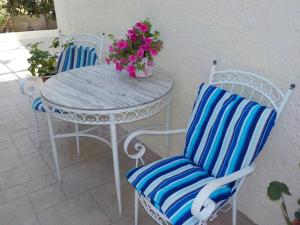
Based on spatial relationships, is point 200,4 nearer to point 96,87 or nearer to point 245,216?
point 96,87

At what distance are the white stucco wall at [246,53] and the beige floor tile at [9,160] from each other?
144 centimetres

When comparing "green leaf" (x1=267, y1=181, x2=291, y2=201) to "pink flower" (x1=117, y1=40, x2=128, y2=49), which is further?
"pink flower" (x1=117, y1=40, x2=128, y2=49)

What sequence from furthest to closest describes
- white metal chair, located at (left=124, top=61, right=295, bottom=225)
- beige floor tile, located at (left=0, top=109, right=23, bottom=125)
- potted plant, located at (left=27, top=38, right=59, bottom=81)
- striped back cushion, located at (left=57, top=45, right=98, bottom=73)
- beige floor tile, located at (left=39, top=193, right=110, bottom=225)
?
potted plant, located at (left=27, top=38, right=59, bottom=81) < beige floor tile, located at (left=0, top=109, right=23, bottom=125) < striped back cushion, located at (left=57, top=45, right=98, bottom=73) < beige floor tile, located at (left=39, top=193, right=110, bottom=225) < white metal chair, located at (left=124, top=61, right=295, bottom=225)

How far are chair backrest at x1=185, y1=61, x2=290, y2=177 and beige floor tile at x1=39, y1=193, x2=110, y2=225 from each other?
2.62 feet

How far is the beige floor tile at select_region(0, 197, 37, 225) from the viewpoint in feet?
6.27

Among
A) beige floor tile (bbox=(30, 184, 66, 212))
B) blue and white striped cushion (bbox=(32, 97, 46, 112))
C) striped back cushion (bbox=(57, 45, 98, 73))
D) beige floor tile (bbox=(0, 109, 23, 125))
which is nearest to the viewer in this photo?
beige floor tile (bbox=(30, 184, 66, 212))

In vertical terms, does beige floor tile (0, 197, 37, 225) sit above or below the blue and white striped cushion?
below

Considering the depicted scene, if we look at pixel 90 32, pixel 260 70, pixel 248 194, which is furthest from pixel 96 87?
pixel 90 32

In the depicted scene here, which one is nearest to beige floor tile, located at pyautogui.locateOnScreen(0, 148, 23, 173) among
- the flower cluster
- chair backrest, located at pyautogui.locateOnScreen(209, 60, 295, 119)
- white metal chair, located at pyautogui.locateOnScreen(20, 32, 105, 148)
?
white metal chair, located at pyautogui.locateOnScreen(20, 32, 105, 148)

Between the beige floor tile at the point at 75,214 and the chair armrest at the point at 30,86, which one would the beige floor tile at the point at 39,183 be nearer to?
the beige floor tile at the point at 75,214

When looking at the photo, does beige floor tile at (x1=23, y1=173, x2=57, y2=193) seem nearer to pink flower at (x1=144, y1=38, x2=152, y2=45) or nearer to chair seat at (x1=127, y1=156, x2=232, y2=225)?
chair seat at (x1=127, y1=156, x2=232, y2=225)

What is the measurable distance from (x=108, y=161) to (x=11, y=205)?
Answer: 0.85 metres

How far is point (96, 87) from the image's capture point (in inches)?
76.6

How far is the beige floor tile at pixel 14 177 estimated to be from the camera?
7.48 feet
